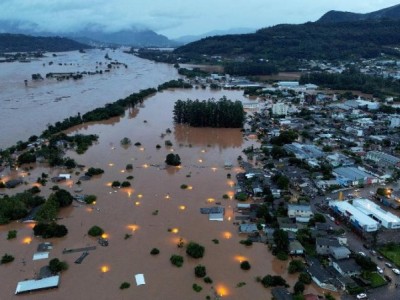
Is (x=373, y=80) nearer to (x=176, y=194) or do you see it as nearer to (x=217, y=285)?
(x=176, y=194)

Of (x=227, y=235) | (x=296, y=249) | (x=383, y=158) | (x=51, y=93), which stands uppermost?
(x=51, y=93)

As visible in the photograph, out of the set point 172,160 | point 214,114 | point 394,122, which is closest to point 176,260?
point 172,160

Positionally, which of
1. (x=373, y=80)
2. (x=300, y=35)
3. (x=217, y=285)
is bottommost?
(x=217, y=285)

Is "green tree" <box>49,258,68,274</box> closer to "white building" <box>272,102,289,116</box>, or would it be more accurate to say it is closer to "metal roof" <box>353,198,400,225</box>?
"metal roof" <box>353,198,400,225</box>

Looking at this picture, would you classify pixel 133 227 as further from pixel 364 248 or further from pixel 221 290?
pixel 364 248

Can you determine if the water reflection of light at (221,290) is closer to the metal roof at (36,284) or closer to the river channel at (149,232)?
the river channel at (149,232)

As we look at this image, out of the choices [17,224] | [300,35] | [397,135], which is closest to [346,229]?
[17,224]
